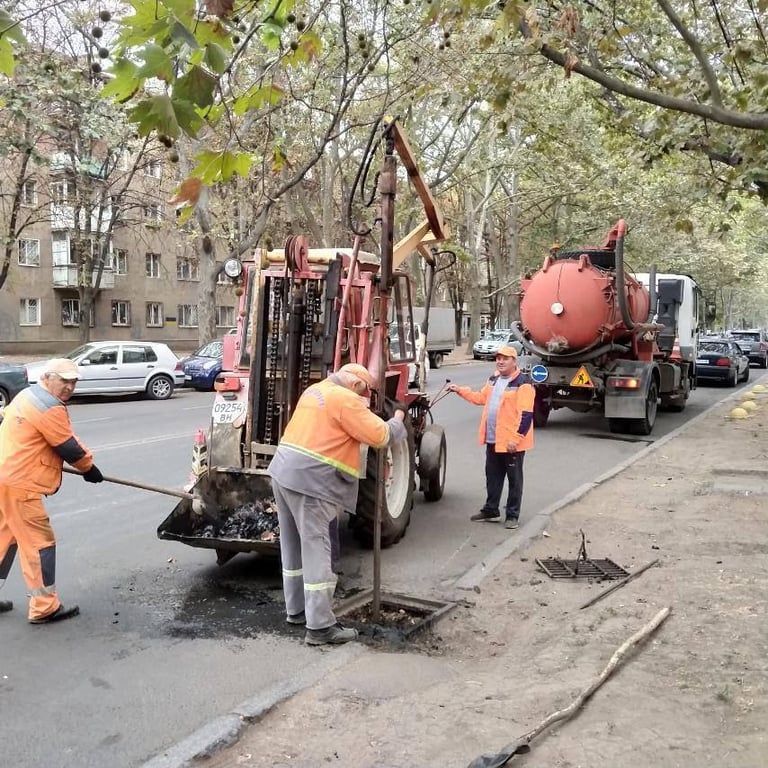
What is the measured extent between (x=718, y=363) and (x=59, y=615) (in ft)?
77.1

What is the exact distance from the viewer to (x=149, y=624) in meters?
5.09

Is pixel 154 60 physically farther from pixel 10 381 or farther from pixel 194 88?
pixel 10 381

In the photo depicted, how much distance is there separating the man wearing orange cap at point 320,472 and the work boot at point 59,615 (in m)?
1.55

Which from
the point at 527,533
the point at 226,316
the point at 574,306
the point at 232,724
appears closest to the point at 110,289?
the point at 226,316

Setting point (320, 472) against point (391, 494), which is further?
point (391, 494)

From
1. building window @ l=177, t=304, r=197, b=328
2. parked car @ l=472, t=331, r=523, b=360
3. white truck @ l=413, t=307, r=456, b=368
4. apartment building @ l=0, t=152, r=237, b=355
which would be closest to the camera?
white truck @ l=413, t=307, r=456, b=368

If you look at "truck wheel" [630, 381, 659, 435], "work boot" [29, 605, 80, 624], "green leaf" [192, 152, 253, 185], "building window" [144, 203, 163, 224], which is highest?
"building window" [144, 203, 163, 224]

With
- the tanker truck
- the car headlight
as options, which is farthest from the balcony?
the car headlight

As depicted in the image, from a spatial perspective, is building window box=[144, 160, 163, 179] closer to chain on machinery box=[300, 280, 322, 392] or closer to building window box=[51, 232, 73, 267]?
building window box=[51, 232, 73, 267]

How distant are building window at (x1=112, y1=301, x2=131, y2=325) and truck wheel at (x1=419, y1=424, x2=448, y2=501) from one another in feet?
119

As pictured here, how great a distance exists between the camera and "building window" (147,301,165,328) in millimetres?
43344

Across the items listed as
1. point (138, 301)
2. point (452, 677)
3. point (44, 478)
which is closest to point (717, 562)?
point (452, 677)

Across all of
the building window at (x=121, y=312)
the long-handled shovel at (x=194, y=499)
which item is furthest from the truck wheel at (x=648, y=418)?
the building window at (x=121, y=312)

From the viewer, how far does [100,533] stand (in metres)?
7.07
